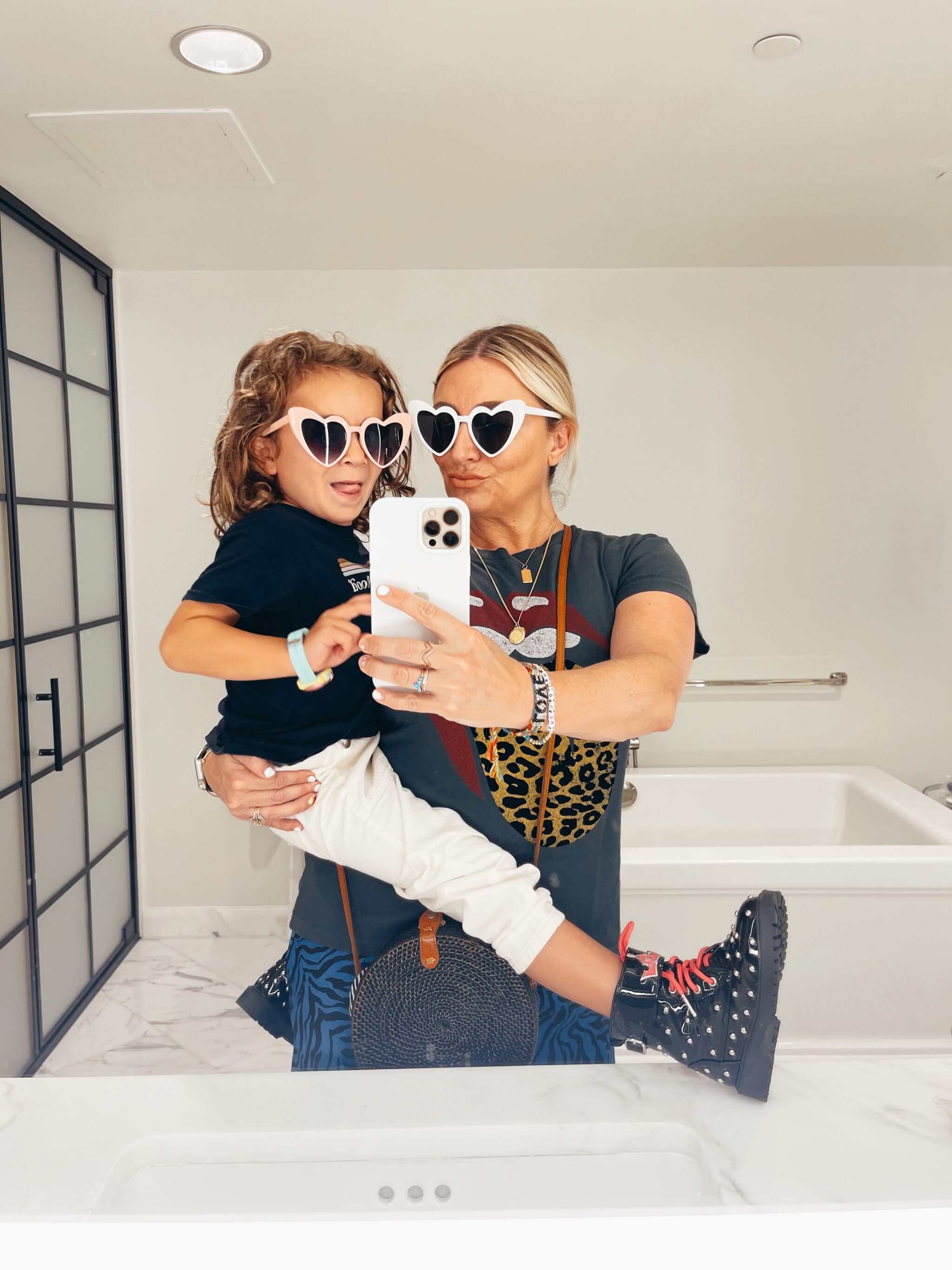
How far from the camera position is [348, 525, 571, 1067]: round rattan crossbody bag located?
641 mm

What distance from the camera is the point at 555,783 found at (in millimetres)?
661

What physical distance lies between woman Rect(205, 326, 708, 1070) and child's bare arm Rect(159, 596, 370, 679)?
107 millimetres

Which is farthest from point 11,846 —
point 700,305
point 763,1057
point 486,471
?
point 700,305

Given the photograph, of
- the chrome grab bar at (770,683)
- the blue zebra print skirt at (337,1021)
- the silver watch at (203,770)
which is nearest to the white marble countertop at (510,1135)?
the blue zebra print skirt at (337,1021)

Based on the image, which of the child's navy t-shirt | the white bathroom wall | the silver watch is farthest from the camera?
the white bathroom wall

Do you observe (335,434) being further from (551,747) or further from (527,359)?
(551,747)

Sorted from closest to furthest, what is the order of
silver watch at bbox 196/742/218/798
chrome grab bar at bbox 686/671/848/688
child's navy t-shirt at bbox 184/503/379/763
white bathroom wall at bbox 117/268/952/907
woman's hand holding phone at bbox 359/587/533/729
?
1. woman's hand holding phone at bbox 359/587/533/729
2. child's navy t-shirt at bbox 184/503/379/763
3. silver watch at bbox 196/742/218/798
4. white bathroom wall at bbox 117/268/952/907
5. chrome grab bar at bbox 686/671/848/688

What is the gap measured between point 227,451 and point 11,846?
873 mm

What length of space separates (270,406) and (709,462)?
0.63 m

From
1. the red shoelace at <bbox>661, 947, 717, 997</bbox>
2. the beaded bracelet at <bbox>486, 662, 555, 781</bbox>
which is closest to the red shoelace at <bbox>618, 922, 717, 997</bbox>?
the red shoelace at <bbox>661, 947, 717, 997</bbox>

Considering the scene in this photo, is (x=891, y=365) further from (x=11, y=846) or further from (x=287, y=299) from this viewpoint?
(x=11, y=846)

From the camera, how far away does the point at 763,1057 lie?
1.71 ft

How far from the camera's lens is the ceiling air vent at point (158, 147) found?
0.73m

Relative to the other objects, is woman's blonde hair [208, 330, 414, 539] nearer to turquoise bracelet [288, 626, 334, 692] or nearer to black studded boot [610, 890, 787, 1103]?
turquoise bracelet [288, 626, 334, 692]
